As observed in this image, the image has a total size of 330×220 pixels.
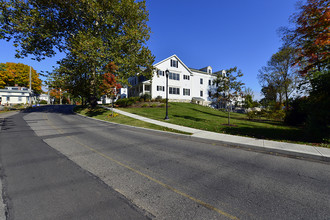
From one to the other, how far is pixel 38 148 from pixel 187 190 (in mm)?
6728

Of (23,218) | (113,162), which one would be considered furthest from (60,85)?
(23,218)

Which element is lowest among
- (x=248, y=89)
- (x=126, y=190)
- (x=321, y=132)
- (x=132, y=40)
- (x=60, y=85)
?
(x=126, y=190)

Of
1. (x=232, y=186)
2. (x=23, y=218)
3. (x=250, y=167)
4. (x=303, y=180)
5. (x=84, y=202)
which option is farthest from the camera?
(x=250, y=167)

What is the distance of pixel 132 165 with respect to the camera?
14.5 ft

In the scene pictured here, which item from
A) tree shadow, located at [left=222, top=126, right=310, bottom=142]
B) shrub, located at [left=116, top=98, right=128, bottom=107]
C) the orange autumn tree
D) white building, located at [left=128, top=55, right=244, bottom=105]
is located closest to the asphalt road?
tree shadow, located at [left=222, top=126, right=310, bottom=142]

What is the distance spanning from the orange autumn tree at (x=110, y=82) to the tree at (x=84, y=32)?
0.70m

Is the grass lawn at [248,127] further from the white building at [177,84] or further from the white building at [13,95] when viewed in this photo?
the white building at [13,95]

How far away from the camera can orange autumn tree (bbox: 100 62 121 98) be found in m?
16.5

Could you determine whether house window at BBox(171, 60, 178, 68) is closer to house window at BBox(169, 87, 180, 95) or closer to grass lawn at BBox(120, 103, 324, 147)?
house window at BBox(169, 87, 180, 95)

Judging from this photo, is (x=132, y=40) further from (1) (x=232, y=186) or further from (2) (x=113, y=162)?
(1) (x=232, y=186)

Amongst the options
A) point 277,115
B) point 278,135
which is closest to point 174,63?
point 277,115

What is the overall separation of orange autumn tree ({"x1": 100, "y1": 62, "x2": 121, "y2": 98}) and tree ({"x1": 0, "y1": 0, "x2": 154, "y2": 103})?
27.7 inches

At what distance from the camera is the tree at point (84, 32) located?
49.9 feet

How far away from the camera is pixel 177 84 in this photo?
32562mm
